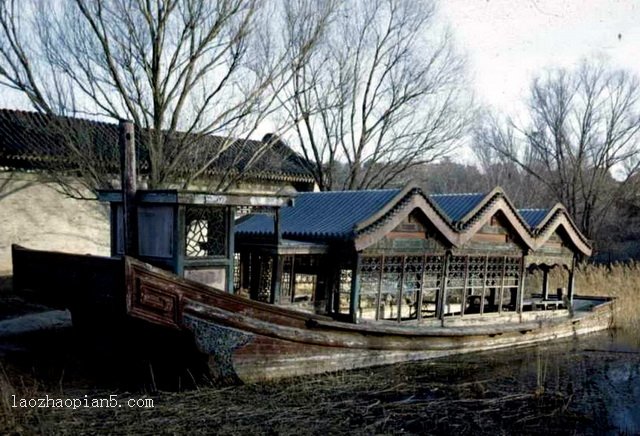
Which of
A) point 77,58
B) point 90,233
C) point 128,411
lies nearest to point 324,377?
point 128,411

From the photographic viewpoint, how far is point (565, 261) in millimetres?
14070

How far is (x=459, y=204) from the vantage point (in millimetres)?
12156

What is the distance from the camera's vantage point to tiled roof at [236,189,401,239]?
10406mm

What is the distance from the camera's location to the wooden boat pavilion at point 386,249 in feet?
33.1

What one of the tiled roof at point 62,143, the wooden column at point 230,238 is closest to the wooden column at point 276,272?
the wooden column at point 230,238

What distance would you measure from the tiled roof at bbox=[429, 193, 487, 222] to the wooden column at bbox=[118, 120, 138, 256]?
5187mm

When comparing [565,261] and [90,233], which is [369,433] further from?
[90,233]

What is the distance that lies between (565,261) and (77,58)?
11.2m

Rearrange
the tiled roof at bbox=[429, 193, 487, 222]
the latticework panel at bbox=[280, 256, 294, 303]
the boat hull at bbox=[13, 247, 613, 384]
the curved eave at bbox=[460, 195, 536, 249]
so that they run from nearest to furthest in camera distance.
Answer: the boat hull at bbox=[13, 247, 613, 384]
the latticework panel at bbox=[280, 256, 294, 303]
the curved eave at bbox=[460, 195, 536, 249]
the tiled roof at bbox=[429, 193, 487, 222]

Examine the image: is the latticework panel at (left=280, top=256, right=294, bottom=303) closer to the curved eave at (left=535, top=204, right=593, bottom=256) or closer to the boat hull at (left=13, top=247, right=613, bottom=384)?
the boat hull at (left=13, top=247, right=613, bottom=384)

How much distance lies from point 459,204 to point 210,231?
5143 millimetres

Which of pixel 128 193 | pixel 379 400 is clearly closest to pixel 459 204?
pixel 379 400

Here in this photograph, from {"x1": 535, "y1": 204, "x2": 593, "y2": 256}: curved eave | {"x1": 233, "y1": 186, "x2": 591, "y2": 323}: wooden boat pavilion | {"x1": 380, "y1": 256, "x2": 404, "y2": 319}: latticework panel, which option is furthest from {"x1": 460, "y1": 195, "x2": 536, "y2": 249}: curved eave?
{"x1": 380, "y1": 256, "x2": 404, "y2": 319}: latticework panel

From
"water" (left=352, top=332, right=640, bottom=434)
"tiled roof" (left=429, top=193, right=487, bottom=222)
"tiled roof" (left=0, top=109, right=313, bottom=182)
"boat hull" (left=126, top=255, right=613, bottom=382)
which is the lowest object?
"water" (left=352, top=332, right=640, bottom=434)
